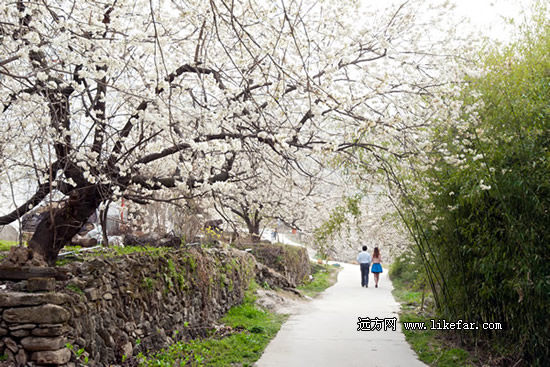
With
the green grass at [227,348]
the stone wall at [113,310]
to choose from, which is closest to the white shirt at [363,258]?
the green grass at [227,348]

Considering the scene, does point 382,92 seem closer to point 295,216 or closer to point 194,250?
point 194,250

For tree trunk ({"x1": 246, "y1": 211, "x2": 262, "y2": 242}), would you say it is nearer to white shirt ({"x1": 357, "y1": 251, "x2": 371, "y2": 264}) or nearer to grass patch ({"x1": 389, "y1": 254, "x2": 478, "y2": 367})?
white shirt ({"x1": 357, "y1": 251, "x2": 371, "y2": 264})

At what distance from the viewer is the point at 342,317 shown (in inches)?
376

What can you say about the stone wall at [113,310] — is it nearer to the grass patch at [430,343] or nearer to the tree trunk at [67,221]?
the tree trunk at [67,221]

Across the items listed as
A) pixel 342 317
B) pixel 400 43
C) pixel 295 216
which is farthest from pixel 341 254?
pixel 400 43

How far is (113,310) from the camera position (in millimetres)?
5309

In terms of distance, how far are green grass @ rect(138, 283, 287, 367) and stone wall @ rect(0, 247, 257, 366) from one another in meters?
0.24

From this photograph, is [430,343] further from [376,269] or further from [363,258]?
[376,269]

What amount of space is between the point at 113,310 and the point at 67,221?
4.24 feet

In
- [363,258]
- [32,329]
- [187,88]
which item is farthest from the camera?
[363,258]

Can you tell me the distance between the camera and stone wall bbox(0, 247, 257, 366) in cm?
427

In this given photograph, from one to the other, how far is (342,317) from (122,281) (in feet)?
17.1

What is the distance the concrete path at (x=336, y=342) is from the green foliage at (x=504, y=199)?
1.14 meters

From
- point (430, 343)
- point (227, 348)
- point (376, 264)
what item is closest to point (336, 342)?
point (430, 343)
